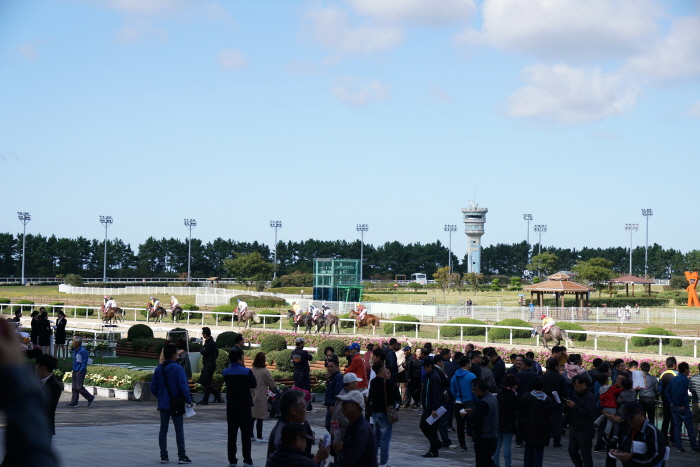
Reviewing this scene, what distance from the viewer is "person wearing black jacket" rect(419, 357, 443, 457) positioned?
35.4ft

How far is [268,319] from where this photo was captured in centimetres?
3562

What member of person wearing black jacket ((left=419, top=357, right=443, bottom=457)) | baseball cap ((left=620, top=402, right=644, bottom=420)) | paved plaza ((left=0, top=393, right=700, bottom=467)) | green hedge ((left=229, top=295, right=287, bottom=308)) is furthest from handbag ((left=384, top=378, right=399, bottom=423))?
green hedge ((left=229, top=295, right=287, bottom=308))

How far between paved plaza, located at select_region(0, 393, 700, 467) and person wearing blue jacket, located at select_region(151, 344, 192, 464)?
0.32m

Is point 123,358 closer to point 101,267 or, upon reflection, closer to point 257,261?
point 257,261

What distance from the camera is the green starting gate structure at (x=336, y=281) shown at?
41.6 metres

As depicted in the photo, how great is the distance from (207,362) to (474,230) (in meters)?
110

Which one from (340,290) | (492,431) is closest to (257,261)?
(340,290)

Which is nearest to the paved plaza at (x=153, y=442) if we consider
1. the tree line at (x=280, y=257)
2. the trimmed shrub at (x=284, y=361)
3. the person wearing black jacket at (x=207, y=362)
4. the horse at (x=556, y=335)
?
the person wearing black jacket at (x=207, y=362)

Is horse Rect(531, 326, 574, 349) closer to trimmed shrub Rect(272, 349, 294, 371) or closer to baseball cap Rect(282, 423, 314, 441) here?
trimmed shrub Rect(272, 349, 294, 371)

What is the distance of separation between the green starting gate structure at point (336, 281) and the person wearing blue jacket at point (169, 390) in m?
31.9

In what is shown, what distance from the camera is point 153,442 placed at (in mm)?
11047

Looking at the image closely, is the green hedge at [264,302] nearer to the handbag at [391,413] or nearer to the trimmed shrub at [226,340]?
the trimmed shrub at [226,340]

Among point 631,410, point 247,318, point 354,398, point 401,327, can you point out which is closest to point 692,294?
point 401,327

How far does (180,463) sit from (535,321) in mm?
26762
